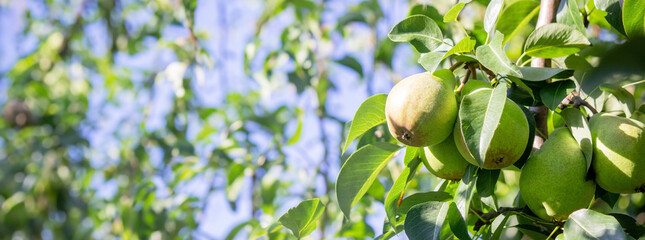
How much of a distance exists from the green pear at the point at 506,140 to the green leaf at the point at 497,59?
0.03 metres

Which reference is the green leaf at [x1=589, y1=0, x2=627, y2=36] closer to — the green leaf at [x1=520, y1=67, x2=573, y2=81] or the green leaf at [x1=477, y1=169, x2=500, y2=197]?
the green leaf at [x1=520, y1=67, x2=573, y2=81]

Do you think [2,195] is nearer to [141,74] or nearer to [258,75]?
[141,74]

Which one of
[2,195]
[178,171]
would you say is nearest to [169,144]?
[178,171]

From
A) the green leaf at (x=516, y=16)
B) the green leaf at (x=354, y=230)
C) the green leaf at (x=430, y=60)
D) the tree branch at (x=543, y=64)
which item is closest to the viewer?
the green leaf at (x=430, y=60)

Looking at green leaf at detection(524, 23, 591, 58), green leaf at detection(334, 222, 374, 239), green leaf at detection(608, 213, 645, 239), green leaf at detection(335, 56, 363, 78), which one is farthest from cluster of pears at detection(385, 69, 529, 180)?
green leaf at detection(335, 56, 363, 78)

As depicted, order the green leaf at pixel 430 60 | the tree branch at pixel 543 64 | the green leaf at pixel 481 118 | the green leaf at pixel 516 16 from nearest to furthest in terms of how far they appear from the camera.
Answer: the green leaf at pixel 481 118
the green leaf at pixel 430 60
the tree branch at pixel 543 64
the green leaf at pixel 516 16

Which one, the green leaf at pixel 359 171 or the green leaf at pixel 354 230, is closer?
the green leaf at pixel 359 171

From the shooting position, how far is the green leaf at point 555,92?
0.69 metres

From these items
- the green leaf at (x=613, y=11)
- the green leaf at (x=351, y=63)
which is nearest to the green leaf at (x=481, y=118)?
the green leaf at (x=613, y=11)

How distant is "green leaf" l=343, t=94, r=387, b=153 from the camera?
2.48 feet

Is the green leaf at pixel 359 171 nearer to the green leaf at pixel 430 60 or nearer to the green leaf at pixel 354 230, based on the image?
the green leaf at pixel 430 60

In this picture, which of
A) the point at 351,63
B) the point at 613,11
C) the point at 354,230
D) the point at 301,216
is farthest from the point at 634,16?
the point at 351,63

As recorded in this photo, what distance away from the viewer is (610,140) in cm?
67

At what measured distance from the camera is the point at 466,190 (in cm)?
70
